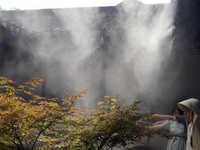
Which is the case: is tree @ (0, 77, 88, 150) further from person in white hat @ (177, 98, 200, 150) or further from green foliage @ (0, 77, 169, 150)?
person in white hat @ (177, 98, 200, 150)

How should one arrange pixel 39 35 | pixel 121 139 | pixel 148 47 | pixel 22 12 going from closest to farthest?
1. pixel 121 139
2. pixel 148 47
3. pixel 39 35
4. pixel 22 12

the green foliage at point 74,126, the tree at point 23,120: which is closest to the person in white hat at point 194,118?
the green foliage at point 74,126

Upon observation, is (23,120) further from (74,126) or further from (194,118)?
(194,118)

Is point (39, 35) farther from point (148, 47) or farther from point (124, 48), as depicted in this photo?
point (148, 47)

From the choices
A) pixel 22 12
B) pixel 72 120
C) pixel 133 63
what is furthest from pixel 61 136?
pixel 22 12

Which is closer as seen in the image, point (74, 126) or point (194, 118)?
point (194, 118)

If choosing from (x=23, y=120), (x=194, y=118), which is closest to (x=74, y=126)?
(x=23, y=120)

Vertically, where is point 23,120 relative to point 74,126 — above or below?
above

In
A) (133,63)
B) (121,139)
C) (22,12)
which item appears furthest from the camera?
(22,12)

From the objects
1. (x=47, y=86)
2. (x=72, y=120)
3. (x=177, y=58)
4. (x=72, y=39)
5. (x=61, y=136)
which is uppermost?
(x=72, y=39)

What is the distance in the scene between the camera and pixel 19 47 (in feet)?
35.9

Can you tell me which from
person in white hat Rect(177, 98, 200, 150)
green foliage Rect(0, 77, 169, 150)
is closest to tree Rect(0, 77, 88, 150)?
green foliage Rect(0, 77, 169, 150)

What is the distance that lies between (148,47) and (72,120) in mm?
6738

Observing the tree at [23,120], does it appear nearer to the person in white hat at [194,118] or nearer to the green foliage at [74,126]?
the green foliage at [74,126]
